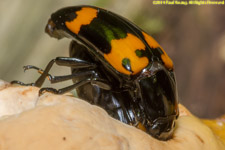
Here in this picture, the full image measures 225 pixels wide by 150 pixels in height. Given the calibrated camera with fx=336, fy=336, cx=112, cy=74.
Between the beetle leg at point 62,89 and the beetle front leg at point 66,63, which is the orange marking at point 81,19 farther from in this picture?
the beetle leg at point 62,89

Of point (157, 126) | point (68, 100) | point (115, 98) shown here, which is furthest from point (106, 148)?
point (115, 98)

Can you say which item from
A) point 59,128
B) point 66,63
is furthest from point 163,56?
point 59,128

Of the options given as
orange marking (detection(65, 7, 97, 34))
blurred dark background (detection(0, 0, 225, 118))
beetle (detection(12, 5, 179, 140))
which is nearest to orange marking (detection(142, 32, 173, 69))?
beetle (detection(12, 5, 179, 140))

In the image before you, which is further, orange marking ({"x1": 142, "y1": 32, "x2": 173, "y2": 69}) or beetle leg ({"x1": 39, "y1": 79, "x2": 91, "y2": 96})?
orange marking ({"x1": 142, "y1": 32, "x2": 173, "y2": 69})

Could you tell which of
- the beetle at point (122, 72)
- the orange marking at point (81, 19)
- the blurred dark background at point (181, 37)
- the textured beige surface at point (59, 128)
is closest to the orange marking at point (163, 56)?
the beetle at point (122, 72)

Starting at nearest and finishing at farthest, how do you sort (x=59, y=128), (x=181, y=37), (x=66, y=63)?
(x=59, y=128), (x=66, y=63), (x=181, y=37)

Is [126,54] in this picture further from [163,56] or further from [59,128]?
[59,128]

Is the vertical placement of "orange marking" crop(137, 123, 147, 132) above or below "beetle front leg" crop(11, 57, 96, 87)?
below

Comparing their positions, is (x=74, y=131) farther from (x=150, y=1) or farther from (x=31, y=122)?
(x=150, y=1)

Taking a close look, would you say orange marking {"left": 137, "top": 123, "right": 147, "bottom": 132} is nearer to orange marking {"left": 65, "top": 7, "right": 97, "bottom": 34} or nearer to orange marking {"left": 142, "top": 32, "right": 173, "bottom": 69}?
orange marking {"left": 142, "top": 32, "right": 173, "bottom": 69}

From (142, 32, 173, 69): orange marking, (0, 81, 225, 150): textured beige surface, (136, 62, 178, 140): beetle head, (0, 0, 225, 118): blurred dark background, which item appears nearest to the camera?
(0, 81, 225, 150): textured beige surface
